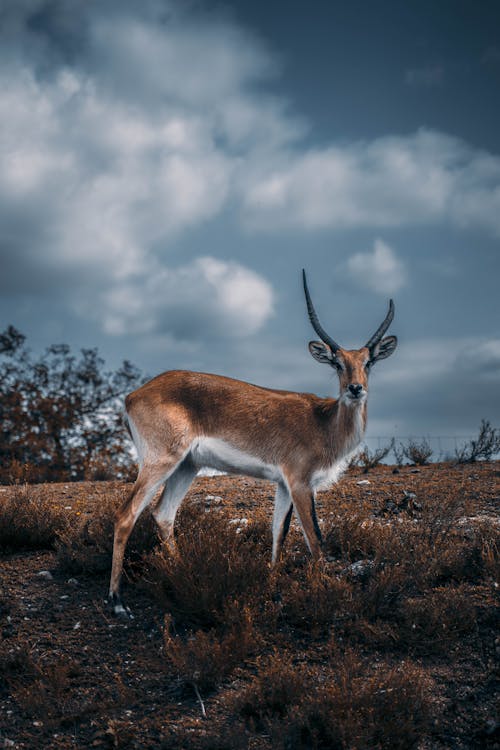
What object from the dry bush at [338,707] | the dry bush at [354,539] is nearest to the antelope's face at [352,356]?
the dry bush at [354,539]

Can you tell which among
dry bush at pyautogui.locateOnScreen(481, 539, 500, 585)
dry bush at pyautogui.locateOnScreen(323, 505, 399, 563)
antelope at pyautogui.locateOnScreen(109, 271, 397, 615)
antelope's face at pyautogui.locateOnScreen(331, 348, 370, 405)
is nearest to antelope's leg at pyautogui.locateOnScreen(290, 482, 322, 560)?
antelope at pyautogui.locateOnScreen(109, 271, 397, 615)

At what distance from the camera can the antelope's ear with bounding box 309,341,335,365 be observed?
8320 millimetres

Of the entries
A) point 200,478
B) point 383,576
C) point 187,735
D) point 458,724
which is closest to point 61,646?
point 187,735

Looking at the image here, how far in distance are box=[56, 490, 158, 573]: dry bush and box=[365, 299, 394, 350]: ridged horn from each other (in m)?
3.41

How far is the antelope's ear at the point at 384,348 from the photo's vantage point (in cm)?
844

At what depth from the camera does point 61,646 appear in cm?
670

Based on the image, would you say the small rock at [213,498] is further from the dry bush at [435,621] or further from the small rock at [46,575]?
the dry bush at [435,621]

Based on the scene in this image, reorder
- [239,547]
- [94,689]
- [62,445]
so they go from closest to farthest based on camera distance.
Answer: [94,689] → [239,547] → [62,445]

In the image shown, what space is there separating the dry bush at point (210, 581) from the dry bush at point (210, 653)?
Answer: 215 mm

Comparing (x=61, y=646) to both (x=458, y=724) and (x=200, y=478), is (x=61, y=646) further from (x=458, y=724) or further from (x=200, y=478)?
(x=200, y=478)

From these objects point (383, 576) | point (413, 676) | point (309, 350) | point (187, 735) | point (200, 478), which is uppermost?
point (309, 350)

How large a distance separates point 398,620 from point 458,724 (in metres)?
1.29

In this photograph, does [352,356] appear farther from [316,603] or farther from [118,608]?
[118,608]

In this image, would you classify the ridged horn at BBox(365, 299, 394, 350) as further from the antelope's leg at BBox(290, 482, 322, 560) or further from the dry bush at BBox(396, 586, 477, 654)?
the dry bush at BBox(396, 586, 477, 654)
